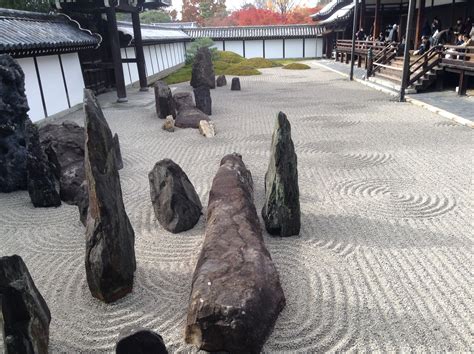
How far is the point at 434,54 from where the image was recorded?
53.2 ft

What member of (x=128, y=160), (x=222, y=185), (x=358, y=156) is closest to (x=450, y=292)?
(x=222, y=185)

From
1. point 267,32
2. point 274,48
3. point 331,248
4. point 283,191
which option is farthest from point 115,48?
point 274,48

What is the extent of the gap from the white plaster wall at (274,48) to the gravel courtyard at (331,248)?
105 feet

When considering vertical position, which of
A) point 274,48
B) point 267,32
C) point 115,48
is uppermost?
point 267,32

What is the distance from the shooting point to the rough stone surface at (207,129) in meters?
11.9

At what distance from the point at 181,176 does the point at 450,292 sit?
401 centimetres

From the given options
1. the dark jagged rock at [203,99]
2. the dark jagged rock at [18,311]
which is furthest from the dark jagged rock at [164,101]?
the dark jagged rock at [18,311]

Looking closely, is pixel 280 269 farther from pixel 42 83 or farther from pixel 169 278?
pixel 42 83

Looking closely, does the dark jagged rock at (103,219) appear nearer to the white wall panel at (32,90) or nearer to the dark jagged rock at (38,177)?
the dark jagged rock at (38,177)

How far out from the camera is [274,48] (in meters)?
41.2

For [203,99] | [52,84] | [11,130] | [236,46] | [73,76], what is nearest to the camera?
[11,130]

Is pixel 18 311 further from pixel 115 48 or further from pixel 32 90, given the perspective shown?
pixel 115 48

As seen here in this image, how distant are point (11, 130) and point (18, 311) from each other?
18.3 feet

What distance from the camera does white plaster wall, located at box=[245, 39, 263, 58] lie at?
41.1 meters
